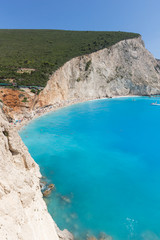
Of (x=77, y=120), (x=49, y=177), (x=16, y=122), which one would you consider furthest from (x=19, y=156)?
(x=77, y=120)

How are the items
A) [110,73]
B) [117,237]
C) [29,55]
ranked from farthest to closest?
[110,73] < [29,55] < [117,237]

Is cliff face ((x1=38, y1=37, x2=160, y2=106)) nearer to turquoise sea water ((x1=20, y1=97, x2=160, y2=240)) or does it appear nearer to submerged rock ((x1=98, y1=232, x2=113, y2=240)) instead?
turquoise sea water ((x1=20, y1=97, x2=160, y2=240))

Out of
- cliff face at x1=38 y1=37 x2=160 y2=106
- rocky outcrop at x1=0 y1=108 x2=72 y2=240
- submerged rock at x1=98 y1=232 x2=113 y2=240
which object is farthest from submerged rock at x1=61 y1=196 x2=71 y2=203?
cliff face at x1=38 y1=37 x2=160 y2=106

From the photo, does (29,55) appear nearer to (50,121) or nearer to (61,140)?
(50,121)

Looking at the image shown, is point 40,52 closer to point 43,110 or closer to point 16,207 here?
point 43,110

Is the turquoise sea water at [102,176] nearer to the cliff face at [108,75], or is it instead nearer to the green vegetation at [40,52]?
the green vegetation at [40,52]

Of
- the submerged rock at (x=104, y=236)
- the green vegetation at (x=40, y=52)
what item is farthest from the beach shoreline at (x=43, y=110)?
the submerged rock at (x=104, y=236)
